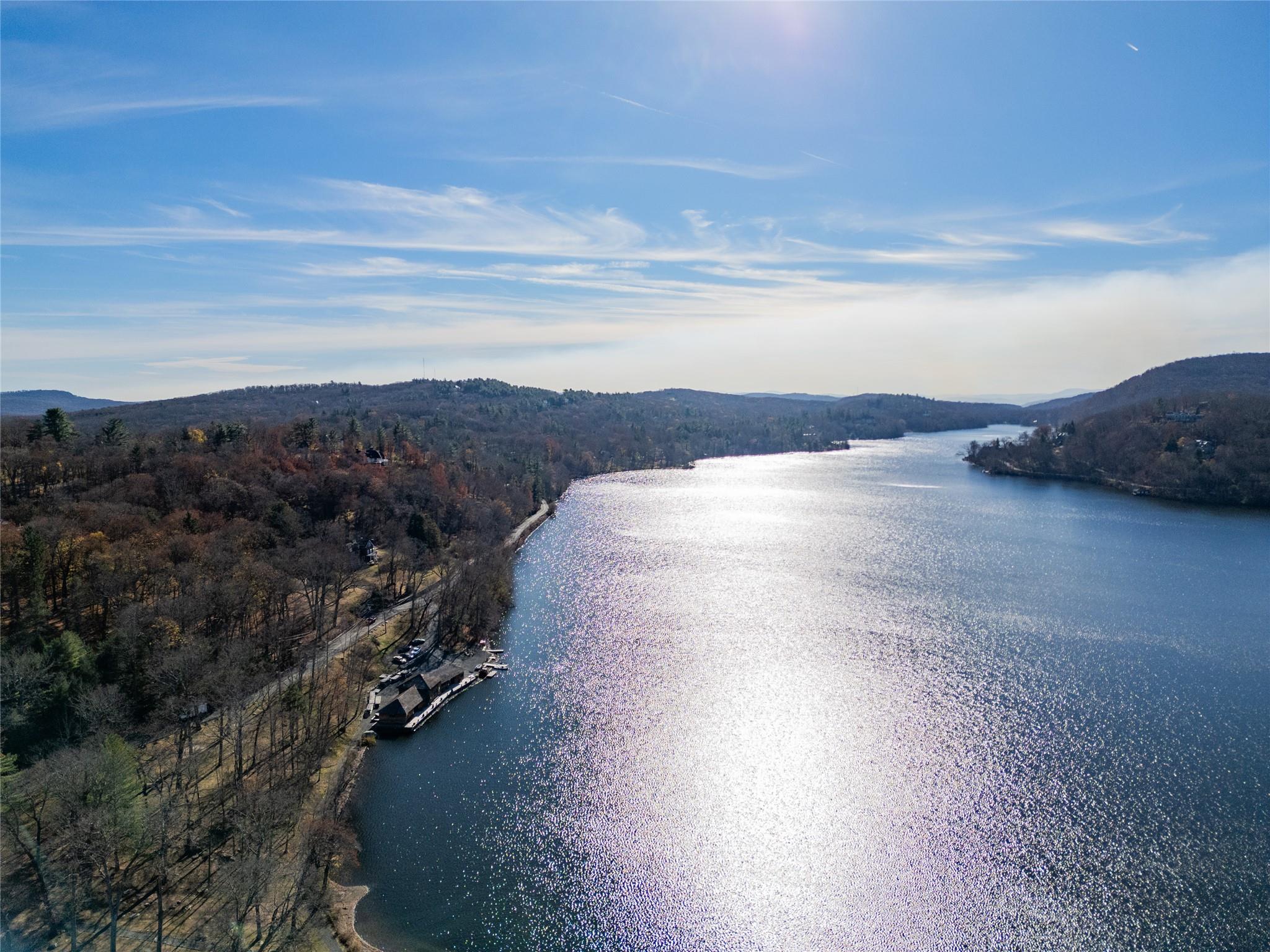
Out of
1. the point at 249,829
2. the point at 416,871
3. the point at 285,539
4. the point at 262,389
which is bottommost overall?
the point at 416,871

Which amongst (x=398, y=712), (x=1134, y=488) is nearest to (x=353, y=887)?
(x=398, y=712)

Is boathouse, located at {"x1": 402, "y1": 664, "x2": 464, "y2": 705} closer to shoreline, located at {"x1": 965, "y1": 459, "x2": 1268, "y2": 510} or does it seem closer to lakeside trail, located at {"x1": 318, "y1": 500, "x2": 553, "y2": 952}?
lakeside trail, located at {"x1": 318, "y1": 500, "x2": 553, "y2": 952}

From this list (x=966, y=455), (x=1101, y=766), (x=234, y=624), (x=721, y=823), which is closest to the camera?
(x=721, y=823)

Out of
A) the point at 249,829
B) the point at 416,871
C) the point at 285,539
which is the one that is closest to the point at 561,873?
the point at 416,871

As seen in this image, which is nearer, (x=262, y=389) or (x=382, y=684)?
(x=382, y=684)

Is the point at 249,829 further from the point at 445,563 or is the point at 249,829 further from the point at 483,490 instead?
the point at 483,490

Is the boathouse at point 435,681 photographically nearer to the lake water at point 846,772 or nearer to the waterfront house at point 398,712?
the waterfront house at point 398,712

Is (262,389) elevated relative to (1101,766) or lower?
elevated

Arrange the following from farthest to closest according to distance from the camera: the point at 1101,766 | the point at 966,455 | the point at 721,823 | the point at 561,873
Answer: the point at 966,455, the point at 1101,766, the point at 721,823, the point at 561,873
